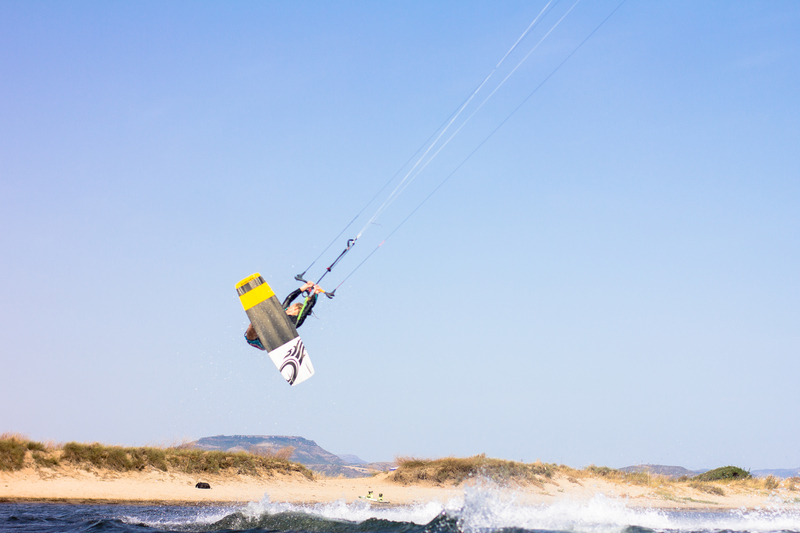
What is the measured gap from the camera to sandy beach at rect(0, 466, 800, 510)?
15.8m

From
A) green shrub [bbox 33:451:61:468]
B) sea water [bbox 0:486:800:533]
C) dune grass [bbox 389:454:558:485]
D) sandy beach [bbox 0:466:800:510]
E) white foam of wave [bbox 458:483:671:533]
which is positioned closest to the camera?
white foam of wave [bbox 458:483:671:533]

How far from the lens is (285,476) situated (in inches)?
872

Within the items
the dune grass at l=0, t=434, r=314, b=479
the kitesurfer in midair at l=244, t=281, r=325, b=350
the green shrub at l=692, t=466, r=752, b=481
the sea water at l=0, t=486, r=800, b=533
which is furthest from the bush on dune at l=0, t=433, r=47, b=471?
the green shrub at l=692, t=466, r=752, b=481

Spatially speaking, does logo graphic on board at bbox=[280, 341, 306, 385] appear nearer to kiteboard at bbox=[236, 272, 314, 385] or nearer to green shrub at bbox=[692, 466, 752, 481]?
kiteboard at bbox=[236, 272, 314, 385]

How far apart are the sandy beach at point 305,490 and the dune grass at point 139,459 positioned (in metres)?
0.32

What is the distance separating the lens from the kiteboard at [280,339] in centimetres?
1150

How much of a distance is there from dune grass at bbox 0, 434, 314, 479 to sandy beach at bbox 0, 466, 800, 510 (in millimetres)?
317

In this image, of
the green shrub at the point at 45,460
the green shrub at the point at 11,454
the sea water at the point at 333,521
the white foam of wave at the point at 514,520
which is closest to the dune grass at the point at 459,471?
the sea water at the point at 333,521

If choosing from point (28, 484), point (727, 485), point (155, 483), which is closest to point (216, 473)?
point (155, 483)

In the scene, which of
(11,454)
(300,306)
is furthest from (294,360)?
(11,454)

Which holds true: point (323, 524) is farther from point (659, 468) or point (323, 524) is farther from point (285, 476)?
point (659, 468)

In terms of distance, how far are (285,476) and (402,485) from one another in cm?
453

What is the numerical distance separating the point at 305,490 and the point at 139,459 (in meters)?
5.67

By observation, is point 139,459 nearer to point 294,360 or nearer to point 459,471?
point 294,360
